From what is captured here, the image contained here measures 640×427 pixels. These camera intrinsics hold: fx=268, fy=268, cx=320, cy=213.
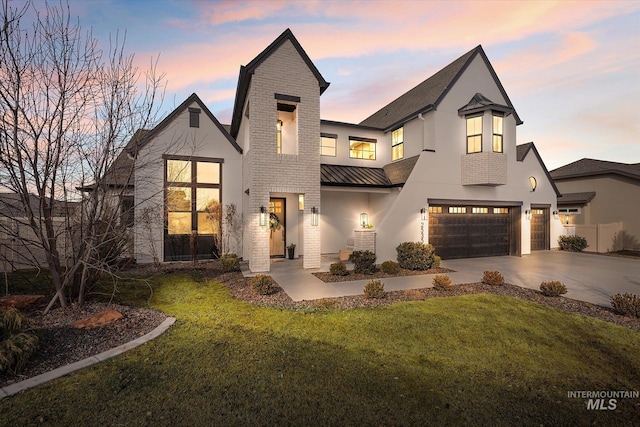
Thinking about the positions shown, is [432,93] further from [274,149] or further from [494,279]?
[494,279]

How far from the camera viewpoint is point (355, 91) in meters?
20.0

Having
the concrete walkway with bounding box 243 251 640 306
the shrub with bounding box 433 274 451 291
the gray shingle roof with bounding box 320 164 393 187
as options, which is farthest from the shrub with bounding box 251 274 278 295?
the gray shingle roof with bounding box 320 164 393 187

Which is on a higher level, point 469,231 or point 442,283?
point 469,231

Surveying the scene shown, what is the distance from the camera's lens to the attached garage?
13688mm

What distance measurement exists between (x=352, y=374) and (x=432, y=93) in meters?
14.3

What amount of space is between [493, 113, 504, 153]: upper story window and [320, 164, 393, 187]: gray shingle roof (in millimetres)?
5765

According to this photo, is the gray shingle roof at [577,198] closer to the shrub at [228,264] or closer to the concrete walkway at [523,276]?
the concrete walkway at [523,276]

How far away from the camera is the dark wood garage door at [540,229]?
55.1 feet

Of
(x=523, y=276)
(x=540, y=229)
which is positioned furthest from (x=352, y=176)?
(x=540, y=229)

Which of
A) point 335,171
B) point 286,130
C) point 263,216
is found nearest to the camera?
point 263,216

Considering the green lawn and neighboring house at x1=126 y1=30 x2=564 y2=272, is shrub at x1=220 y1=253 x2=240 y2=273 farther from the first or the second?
the green lawn

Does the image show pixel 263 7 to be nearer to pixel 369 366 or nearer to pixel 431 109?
pixel 431 109

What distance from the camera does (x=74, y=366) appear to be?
3615mm

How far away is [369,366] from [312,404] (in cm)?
114
